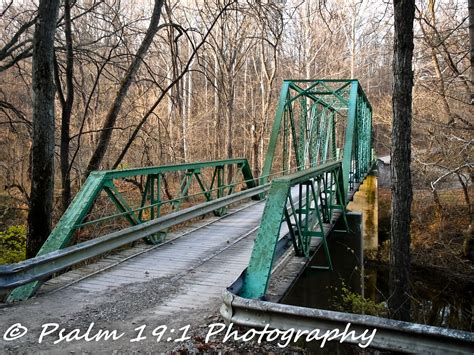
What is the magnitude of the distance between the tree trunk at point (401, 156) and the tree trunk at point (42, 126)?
4970mm

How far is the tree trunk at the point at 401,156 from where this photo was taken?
22.1 ft

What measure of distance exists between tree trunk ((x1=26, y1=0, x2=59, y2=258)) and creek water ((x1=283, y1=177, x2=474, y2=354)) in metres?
3.52

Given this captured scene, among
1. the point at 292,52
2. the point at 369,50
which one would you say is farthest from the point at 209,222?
the point at 369,50

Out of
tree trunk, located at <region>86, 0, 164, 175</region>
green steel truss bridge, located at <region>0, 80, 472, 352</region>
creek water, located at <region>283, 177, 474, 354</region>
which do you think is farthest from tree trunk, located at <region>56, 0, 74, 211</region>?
creek water, located at <region>283, 177, 474, 354</region>

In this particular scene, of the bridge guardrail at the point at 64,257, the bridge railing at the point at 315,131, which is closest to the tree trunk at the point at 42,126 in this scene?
the bridge guardrail at the point at 64,257

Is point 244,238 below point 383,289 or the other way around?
the other way around

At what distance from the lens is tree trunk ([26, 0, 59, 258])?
6.00 m

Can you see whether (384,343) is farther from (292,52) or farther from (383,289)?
(292,52)

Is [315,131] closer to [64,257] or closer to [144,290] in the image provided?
[144,290]

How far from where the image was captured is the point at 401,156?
7.10 meters

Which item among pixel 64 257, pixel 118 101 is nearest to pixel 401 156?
pixel 64 257

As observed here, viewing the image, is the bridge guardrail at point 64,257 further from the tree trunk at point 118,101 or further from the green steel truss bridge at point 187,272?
the tree trunk at point 118,101

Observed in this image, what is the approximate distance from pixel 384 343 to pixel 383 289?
14.7 metres

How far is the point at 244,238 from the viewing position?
7539 millimetres
